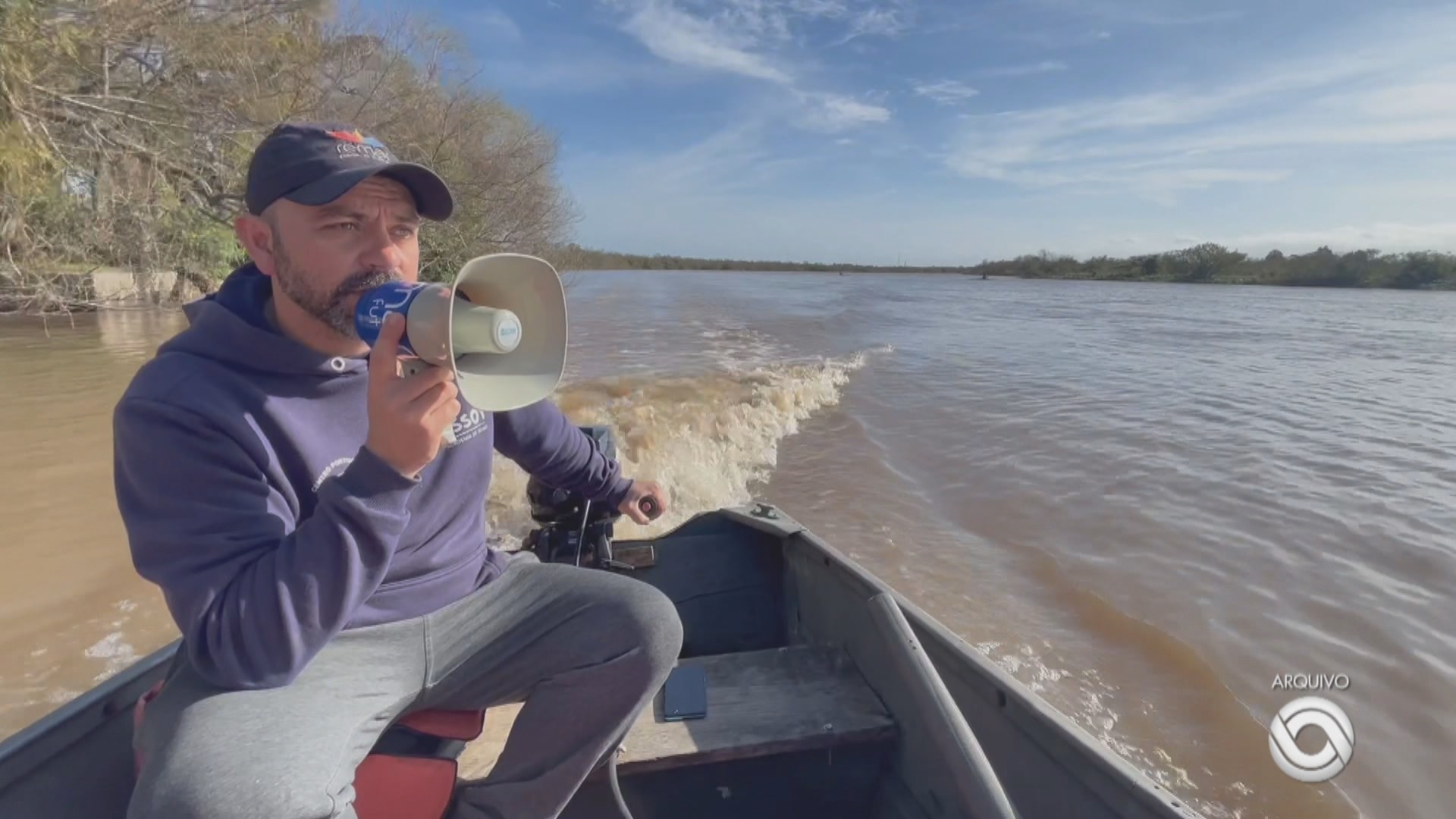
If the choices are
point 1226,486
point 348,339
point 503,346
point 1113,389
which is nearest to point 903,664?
point 503,346

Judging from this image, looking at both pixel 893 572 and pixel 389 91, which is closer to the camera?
pixel 893 572

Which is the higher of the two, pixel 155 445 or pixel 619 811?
pixel 155 445

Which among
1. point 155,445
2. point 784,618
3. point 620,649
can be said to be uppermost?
point 155,445

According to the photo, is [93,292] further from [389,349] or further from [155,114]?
[389,349]

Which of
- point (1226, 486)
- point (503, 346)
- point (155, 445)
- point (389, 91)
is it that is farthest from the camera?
point (389, 91)

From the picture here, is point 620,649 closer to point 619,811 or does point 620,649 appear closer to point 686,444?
point 619,811

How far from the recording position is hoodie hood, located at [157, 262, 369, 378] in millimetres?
1617

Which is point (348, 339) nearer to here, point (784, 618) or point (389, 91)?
point (784, 618)

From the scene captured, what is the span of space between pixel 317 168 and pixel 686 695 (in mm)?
1785

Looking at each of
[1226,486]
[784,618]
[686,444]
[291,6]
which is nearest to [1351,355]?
[1226,486]

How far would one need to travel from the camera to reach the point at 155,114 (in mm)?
12484

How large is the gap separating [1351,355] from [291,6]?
19522 mm

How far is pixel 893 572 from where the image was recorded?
16.9 feet

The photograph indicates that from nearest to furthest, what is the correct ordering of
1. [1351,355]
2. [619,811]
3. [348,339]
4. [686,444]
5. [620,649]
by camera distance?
[348,339]
[620,649]
[619,811]
[686,444]
[1351,355]
